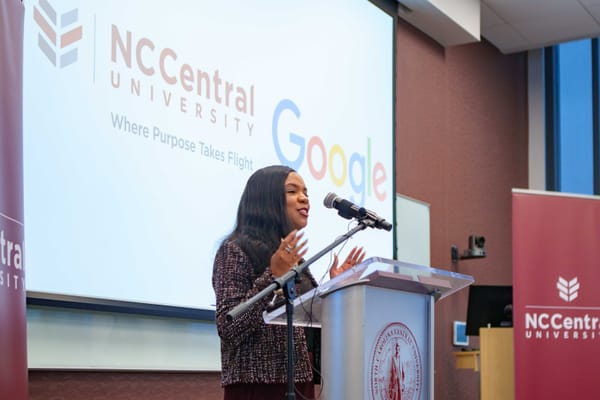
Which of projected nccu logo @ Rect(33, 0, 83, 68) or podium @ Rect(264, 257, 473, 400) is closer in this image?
podium @ Rect(264, 257, 473, 400)

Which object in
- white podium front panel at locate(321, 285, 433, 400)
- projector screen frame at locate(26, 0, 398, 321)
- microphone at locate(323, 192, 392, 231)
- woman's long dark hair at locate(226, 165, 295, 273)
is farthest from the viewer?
projector screen frame at locate(26, 0, 398, 321)

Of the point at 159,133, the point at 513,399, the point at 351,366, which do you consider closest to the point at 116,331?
the point at 159,133

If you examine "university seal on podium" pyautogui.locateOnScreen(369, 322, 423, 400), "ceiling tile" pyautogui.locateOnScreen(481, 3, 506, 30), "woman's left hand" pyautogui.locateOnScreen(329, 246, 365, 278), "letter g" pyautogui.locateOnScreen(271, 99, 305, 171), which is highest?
"ceiling tile" pyautogui.locateOnScreen(481, 3, 506, 30)

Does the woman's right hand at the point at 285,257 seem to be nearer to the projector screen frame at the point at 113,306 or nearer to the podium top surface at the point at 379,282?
the podium top surface at the point at 379,282

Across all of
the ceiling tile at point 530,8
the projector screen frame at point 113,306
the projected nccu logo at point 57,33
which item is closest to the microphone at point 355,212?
the projector screen frame at point 113,306

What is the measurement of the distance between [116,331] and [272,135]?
127 cm

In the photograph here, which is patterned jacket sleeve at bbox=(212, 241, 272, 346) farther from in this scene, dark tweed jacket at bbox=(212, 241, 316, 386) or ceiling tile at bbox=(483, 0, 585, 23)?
ceiling tile at bbox=(483, 0, 585, 23)

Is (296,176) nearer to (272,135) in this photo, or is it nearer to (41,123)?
(41,123)

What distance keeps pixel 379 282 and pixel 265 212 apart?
0.58m

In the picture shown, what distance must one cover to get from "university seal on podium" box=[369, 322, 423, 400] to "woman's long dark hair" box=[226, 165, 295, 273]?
0.49 meters

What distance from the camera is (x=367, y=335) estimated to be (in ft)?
7.14

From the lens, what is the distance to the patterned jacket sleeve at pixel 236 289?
243cm

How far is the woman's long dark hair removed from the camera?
104 inches

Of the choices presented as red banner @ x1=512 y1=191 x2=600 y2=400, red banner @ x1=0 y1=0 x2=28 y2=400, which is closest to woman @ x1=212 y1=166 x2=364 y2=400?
red banner @ x1=0 y1=0 x2=28 y2=400
